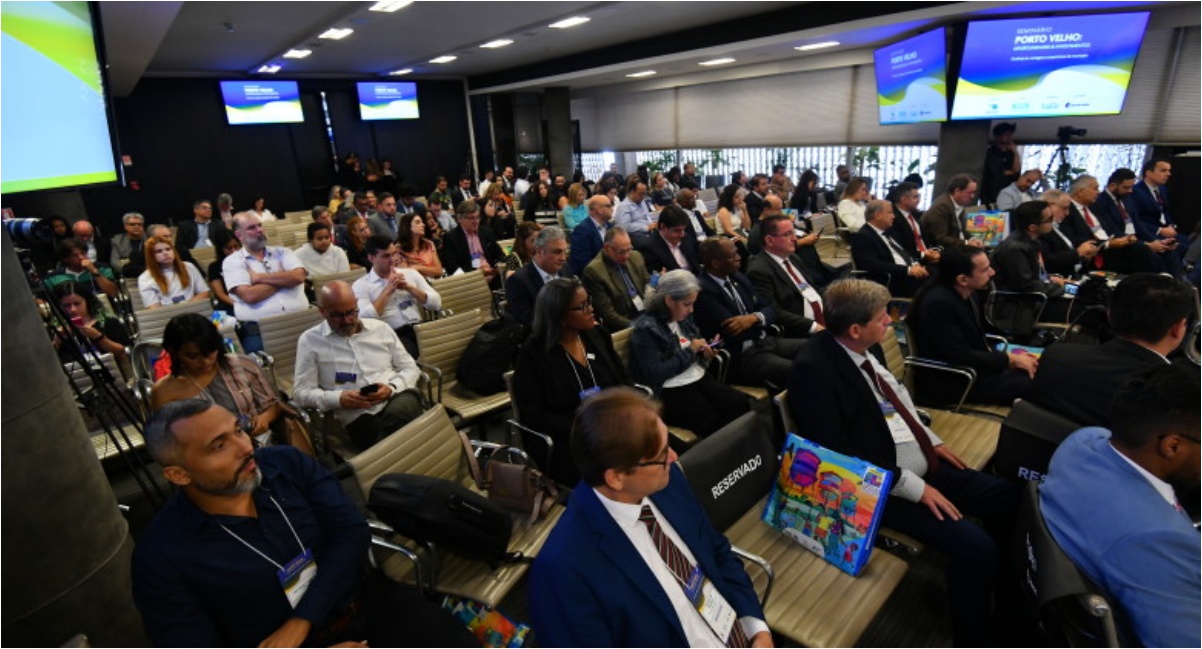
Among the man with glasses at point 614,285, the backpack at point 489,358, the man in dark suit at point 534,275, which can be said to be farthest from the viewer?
the man in dark suit at point 534,275

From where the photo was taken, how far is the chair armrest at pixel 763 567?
190 cm

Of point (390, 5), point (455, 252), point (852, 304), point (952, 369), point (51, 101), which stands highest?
point (390, 5)

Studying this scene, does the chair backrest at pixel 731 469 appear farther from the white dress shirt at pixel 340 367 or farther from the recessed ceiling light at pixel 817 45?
the recessed ceiling light at pixel 817 45

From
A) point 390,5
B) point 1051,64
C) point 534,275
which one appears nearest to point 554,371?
point 534,275

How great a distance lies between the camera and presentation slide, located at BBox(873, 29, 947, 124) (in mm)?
7293

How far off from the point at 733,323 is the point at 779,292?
75 cm

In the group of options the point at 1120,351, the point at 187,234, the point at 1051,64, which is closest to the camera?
the point at 1120,351

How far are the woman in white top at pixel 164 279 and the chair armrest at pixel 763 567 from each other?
16.1ft

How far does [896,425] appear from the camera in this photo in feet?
7.94

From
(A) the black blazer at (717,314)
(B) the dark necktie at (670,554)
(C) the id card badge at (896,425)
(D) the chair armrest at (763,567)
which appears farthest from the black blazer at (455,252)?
(B) the dark necktie at (670,554)

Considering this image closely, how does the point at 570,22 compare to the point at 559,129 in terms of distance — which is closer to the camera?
the point at 570,22

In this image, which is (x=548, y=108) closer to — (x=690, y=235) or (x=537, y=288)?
(x=690, y=235)

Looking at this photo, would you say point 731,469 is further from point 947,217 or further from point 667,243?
point 947,217

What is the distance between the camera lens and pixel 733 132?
43.0ft
